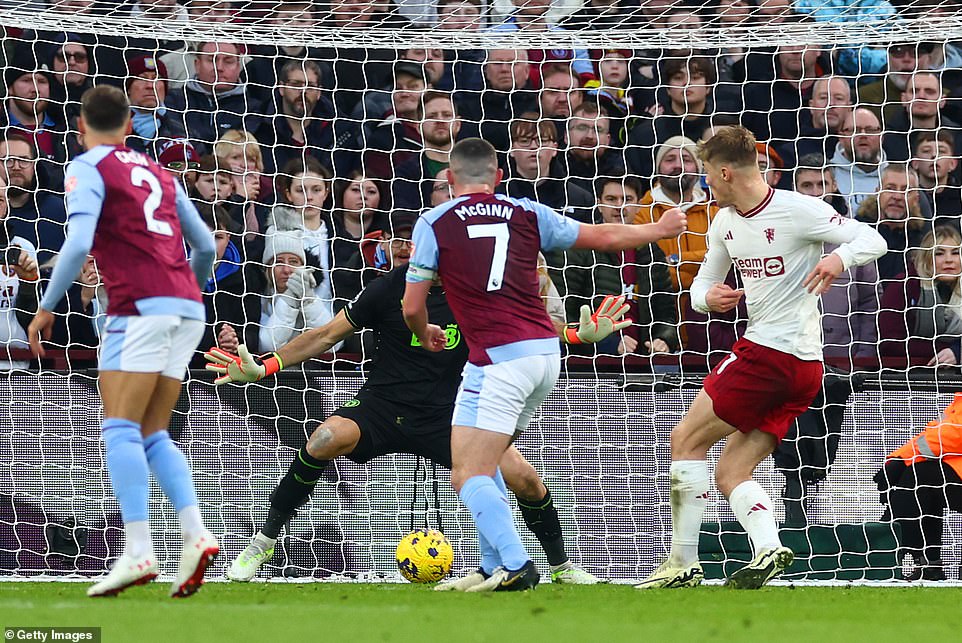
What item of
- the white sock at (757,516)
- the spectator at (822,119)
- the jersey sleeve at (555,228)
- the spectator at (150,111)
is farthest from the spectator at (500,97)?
the white sock at (757,516)

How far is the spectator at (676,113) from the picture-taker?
31.7 feet

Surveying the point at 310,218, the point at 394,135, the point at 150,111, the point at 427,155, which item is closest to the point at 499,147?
the point at 427,155

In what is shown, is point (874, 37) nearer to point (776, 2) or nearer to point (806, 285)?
point (776, 2)

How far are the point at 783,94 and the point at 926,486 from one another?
3296 mm

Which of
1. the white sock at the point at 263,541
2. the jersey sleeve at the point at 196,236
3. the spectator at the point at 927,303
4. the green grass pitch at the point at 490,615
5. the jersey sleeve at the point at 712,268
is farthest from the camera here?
the spectator at the point at 927,303

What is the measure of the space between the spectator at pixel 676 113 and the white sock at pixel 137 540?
16.8 feet

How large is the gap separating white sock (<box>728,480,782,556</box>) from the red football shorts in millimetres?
299

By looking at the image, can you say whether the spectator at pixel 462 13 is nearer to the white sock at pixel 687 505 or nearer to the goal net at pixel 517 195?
the goal net at pixel 517 195

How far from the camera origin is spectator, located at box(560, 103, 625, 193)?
31.4 feet

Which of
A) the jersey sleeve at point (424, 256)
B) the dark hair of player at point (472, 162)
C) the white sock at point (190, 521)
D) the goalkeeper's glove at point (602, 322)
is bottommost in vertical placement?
the white sock at point (190, 521)

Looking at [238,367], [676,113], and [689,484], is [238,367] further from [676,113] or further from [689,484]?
[676,113]

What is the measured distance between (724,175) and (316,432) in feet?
8.45

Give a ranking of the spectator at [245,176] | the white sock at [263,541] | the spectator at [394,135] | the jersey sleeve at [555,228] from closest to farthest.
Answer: the jersey sleeve at [555,228], the white sock at [263,541], the spectator at [245,176], the spectator at [394,135]

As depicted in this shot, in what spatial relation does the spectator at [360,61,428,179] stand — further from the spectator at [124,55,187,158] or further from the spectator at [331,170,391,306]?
the spectator at [124,55,187,158]
